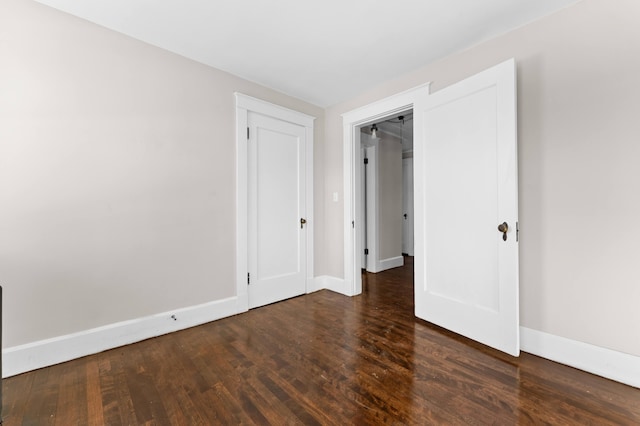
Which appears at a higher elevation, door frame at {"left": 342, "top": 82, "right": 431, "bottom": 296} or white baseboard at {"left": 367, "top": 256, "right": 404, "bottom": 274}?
door frame at {"left": 342, "top": 82, "right": 431, "bottom": 296}

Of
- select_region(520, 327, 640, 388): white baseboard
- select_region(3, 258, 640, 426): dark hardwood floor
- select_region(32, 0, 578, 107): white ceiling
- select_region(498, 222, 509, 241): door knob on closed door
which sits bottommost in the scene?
select_region(3, 258, 640, 426): dark hardwood floor

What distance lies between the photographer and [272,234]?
3.17 m

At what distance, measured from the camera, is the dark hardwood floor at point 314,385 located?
4.62 feet

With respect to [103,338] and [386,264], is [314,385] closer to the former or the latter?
[103,338]

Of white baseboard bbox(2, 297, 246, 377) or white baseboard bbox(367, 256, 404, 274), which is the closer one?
white baseboard bbox(2, 297, 246, 377)

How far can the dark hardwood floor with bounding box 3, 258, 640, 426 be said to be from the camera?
1.41 meters

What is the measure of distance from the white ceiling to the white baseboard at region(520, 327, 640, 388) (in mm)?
2359

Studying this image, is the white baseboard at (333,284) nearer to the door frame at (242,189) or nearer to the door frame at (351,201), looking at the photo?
the door frame at (351,201)

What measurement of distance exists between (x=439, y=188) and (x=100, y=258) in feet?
9.46

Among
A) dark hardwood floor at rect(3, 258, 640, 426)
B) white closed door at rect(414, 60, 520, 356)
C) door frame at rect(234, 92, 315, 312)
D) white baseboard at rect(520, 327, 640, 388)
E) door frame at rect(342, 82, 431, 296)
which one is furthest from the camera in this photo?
door frame at rect(342, 82, 431, 296)

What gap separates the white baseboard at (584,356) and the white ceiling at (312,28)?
7.74 ft

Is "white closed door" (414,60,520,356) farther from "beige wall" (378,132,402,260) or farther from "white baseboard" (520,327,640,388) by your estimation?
"beige wall" (378,132,402,260)

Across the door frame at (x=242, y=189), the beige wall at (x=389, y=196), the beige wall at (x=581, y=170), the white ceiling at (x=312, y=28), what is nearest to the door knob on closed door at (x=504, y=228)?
the beige wall at (x=581, y=170)

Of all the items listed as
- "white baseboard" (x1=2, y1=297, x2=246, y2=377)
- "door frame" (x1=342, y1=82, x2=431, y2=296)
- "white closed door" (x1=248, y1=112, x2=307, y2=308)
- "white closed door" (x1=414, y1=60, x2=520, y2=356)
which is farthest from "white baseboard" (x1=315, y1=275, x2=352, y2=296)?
"white baseboard" (x1=2, y1=297, x2=246, y2=377)
